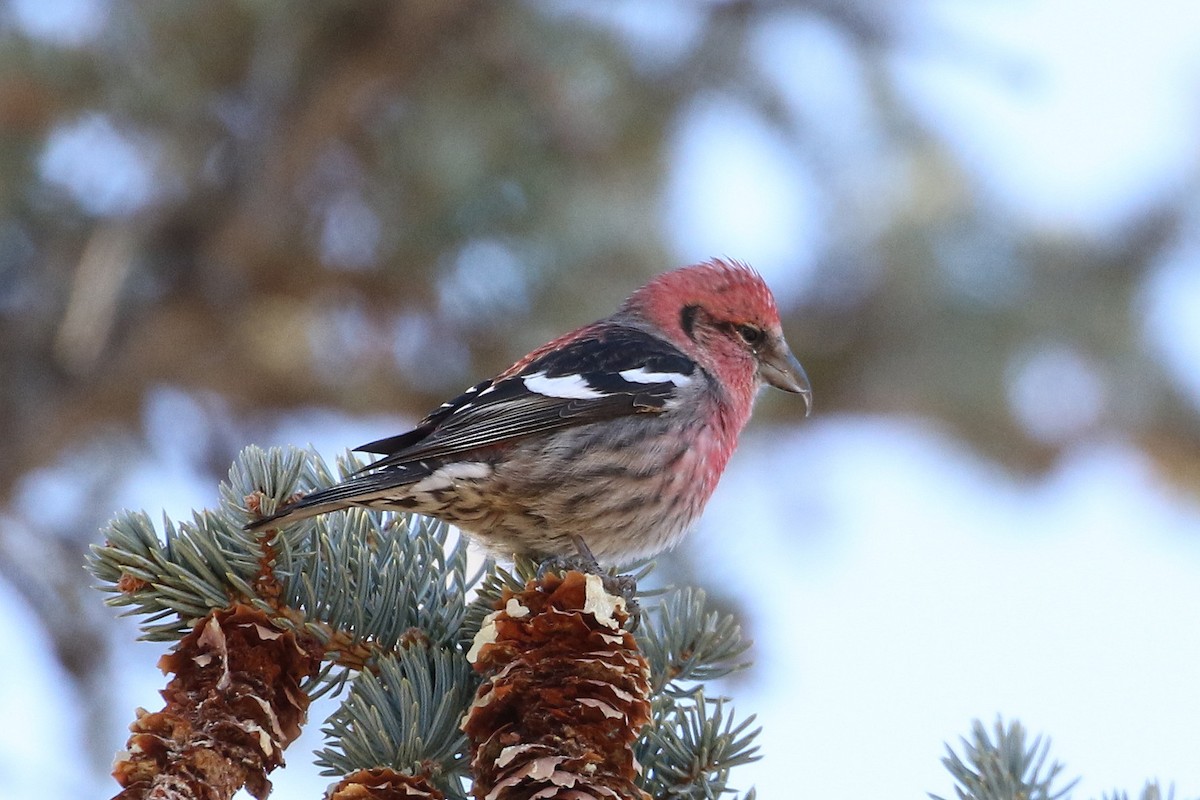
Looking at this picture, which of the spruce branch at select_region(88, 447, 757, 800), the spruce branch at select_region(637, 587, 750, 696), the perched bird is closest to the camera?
the spruce branch at select_region(88, 447, 757, 800)

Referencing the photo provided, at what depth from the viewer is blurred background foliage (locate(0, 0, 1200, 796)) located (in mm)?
4348

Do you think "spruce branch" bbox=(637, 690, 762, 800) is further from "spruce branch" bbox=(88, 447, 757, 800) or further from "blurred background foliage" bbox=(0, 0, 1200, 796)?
"blurred background foliage" bbox=(0, 0, 1200, 796)

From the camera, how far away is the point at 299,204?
14.8ft

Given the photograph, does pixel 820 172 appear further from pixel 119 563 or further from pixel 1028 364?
pixel 119 563

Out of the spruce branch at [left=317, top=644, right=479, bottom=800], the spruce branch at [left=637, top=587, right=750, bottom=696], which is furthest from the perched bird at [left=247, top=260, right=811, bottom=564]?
the spruce branch at [left=637, top=587, right=750, bottom=696]

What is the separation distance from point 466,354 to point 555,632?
8.12 feet

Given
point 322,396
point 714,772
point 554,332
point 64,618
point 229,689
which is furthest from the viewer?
point 322,396

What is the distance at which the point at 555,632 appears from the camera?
2.29 m

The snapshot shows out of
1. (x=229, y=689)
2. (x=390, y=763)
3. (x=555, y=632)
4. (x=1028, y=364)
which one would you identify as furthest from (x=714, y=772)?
(x=1028, y=364)

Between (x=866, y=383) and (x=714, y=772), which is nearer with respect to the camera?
(x=714, y=772)

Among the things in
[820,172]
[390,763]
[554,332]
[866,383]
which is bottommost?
[390,763]

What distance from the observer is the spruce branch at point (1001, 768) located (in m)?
2.22

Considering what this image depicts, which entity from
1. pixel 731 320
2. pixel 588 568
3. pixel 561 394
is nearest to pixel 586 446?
pixel 561 394

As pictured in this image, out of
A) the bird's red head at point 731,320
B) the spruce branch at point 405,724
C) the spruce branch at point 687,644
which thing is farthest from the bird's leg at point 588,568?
the bird's red head at point 731,320
